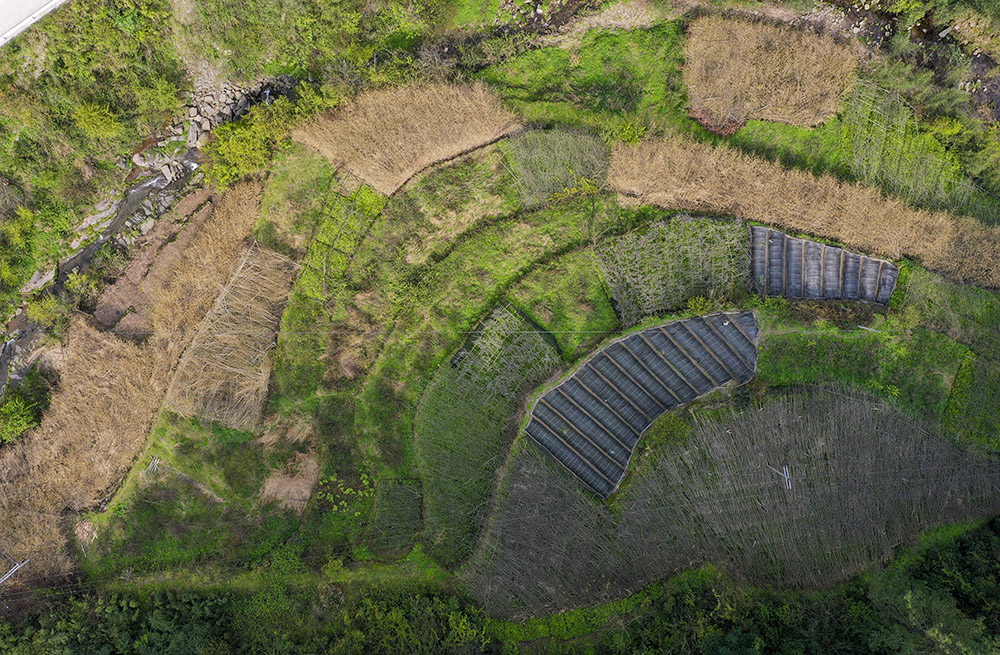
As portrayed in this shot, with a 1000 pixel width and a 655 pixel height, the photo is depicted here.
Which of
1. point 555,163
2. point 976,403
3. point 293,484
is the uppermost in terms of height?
point 555,163

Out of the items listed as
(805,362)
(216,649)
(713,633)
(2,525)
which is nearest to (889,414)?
(805,362)

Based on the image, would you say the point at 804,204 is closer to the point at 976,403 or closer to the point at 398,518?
the point at 976,403

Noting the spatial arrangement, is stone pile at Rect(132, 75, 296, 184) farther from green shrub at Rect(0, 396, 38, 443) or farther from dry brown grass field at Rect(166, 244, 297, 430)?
green shrub at Rect(0, 396, 38, 443)

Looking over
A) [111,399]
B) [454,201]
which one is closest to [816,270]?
[454,201]

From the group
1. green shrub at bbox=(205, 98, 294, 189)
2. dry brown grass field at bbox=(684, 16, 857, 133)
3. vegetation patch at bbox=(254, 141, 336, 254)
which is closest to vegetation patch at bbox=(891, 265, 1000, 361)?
dry brown grass field at bbox=(684, 16, 857, 133)

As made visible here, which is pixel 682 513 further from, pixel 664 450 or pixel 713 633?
pixel 713 633

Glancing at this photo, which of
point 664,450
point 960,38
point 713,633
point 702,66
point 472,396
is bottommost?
point 713,633

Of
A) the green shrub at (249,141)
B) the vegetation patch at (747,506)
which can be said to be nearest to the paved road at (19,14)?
the green shrub at (249,141)

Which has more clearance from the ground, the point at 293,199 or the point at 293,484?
the point at 293,199

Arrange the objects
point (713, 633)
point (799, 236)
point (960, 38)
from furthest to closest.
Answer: point (960, 38) < point (799, 236) < point (713, 633)
